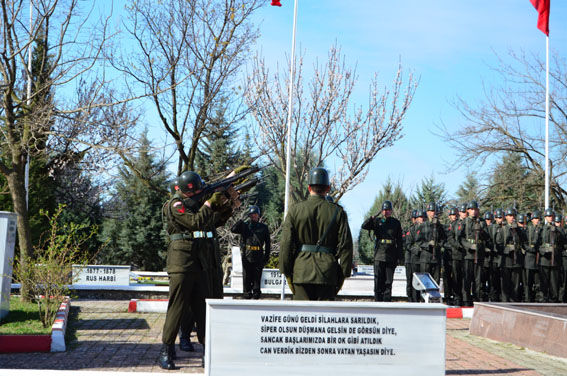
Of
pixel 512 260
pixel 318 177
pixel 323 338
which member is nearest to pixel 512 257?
pixel 512 260

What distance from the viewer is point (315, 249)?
682cm

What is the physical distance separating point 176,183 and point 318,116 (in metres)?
18.4

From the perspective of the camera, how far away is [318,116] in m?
25.8

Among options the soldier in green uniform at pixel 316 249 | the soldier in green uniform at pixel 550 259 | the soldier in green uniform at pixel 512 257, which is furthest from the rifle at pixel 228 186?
the soldier in green uniform at pixel 550 259

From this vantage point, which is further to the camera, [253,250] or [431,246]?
[431,246]

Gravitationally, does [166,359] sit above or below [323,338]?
below

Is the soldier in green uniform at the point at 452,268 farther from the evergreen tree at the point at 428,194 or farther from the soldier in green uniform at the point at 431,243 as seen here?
the evergreen tree at the point at 428,194

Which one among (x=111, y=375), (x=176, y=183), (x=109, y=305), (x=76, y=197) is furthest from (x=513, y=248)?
(x=76, y=197)

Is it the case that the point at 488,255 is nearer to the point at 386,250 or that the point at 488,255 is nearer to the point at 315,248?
the point at 386,250

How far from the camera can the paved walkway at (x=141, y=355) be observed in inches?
295

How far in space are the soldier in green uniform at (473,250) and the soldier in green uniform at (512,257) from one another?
0.74 metres

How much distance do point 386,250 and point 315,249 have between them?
23.7ft

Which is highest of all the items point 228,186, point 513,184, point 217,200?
point 513,184

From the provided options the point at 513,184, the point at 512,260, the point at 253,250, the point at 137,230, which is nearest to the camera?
the point at 253,250
